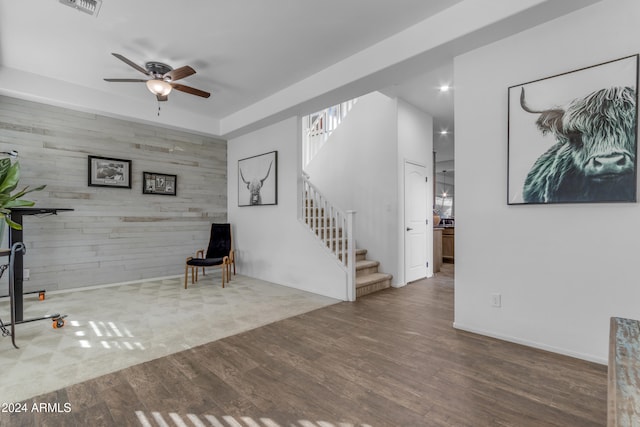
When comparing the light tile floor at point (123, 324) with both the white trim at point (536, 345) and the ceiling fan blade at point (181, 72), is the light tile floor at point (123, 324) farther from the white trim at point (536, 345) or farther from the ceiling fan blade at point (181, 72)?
the ceiling fan blade at point (181, 72)

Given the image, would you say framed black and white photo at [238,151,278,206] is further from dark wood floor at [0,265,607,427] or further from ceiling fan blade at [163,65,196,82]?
dark wood floor at [0,265,607,427]

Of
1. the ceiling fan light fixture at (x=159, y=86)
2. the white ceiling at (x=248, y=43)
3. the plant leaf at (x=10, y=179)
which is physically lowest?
the plant leaf at (x=10, y=179)

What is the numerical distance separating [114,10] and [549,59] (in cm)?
388

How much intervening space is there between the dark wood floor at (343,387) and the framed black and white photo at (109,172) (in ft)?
11.4

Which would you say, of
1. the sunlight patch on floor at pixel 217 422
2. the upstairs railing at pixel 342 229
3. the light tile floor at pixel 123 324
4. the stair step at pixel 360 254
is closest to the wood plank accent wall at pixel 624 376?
the sunlight patch on floor at pixel 217 422

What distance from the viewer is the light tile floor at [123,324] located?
89.4 inches

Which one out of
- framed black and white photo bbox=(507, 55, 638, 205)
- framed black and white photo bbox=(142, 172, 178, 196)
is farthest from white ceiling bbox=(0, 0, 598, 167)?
framed black and white photo bbox=(142, 172, 178, 196)

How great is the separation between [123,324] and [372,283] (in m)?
3.12

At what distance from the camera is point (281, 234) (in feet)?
17.0

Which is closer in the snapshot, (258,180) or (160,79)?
(160,79)

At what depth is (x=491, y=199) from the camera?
2.86 meters

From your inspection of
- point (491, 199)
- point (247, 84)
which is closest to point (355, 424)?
point (491, 199)

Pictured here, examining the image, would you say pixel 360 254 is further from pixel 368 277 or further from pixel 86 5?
pixel 86 5

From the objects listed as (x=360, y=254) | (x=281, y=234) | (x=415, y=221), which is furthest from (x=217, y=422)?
(x=415, y=221)
